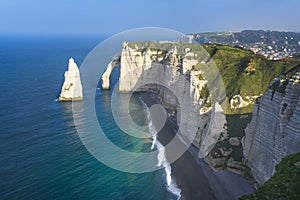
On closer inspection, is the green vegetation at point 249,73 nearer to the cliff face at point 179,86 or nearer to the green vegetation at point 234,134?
the cliff face at point 179,86

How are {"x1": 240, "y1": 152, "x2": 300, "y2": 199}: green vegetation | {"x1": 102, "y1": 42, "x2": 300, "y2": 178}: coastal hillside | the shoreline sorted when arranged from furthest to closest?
{"x1": 102, "y1": 42, "x2": 300, "y2": 178}: coastal hillside
the shoreline
{"x1": 240, "y1": 152, "x2": 300, "y2": 199}: green vegetation

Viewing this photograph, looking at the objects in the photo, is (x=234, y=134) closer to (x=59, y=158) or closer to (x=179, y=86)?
(x=179, y=86)

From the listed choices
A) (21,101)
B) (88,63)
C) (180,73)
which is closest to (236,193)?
(180,73)

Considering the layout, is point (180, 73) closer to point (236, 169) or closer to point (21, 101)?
point (236, 169)

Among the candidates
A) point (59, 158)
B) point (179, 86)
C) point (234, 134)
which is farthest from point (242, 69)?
point (59, 158)

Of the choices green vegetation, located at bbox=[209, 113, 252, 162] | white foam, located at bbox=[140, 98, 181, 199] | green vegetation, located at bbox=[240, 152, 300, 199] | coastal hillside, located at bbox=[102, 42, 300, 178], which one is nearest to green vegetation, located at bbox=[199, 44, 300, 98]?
coastal hillside, located at bbox=[102, 42, 300, 178]

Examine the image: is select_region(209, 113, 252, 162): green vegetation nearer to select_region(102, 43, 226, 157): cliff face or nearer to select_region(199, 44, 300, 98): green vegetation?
select_region(102, 43, 226, 157): cliff face
